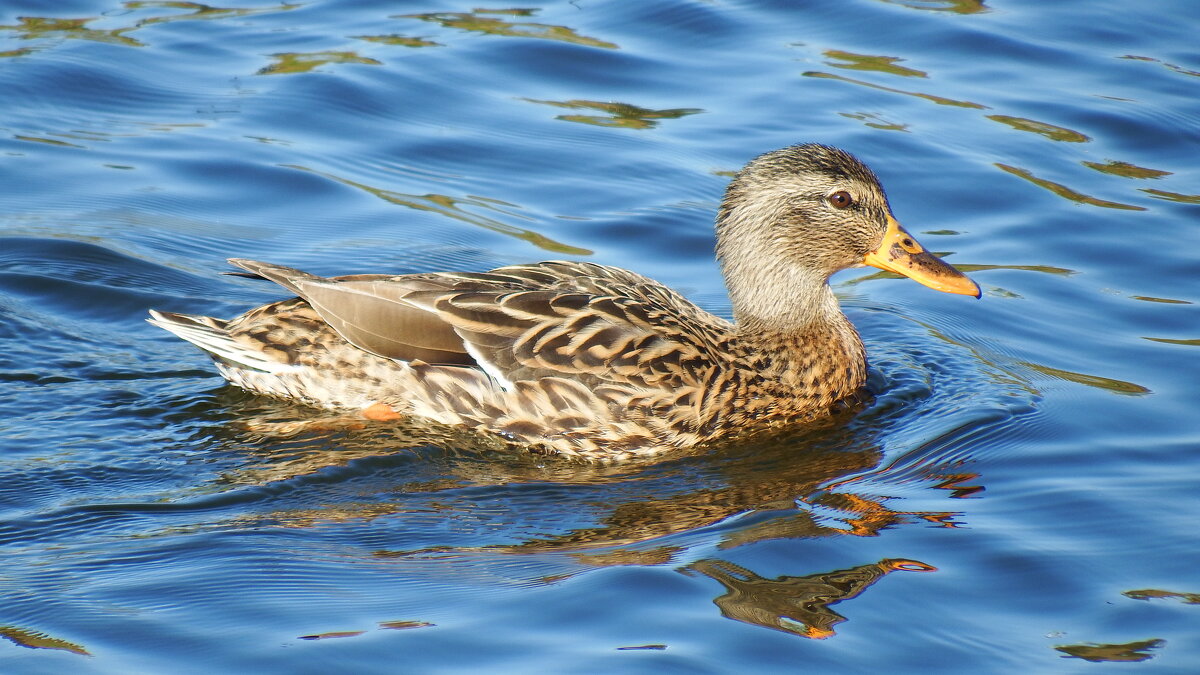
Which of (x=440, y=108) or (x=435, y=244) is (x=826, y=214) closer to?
(x=435, y=244)

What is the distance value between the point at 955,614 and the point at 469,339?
2957 millimetres

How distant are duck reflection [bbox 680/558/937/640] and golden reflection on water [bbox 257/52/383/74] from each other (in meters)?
7.61

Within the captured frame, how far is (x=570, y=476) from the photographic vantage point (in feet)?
24.7

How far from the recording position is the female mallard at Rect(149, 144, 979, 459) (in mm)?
7793

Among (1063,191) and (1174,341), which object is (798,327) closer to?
(1174,341)

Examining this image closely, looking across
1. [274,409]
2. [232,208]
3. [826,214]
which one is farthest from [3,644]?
[232,208]

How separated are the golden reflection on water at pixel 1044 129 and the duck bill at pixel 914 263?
12.4 feet

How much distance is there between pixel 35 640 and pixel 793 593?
2.94 metres

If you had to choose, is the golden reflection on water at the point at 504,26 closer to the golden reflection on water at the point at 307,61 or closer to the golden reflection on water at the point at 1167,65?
the golden reflection on water at the point at 307,61

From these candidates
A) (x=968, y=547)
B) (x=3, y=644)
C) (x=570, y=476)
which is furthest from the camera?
(x=570, y=476)

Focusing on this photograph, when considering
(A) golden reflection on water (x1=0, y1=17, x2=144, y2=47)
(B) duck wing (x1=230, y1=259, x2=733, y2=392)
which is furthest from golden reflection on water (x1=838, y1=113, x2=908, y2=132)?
(A) golden reflection on water (x1=0, y1=17, x2=144, y2=47)

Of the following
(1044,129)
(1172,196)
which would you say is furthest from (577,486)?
(1044,129)

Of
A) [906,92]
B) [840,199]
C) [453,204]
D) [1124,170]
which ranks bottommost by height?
[453,204]

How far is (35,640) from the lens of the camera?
18.8 ft
